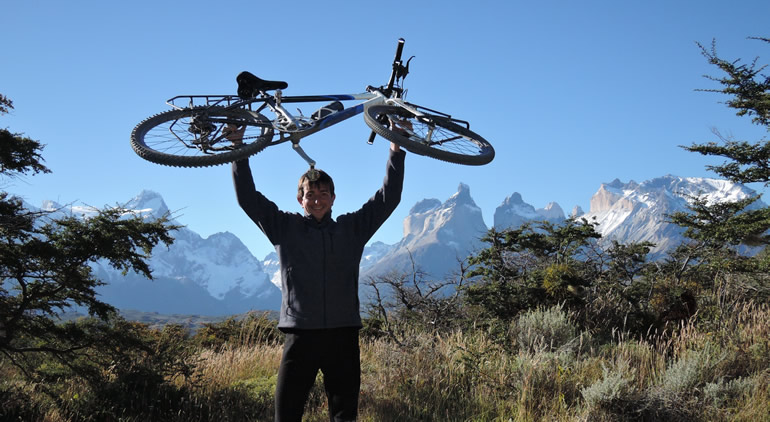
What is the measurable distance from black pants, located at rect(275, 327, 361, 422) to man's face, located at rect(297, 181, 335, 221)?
76 centimetres

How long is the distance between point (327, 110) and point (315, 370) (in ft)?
8.64

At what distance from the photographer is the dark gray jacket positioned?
2902mm

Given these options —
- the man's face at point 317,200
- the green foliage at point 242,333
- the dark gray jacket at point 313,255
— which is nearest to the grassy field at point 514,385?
the green foliage at point 242,333

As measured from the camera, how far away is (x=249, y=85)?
470 cm

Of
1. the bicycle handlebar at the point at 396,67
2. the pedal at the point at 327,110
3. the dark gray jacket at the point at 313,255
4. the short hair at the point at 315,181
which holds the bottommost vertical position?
the dark gray jacket at the point at 313,255

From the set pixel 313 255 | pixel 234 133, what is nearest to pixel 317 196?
pixel 313 255

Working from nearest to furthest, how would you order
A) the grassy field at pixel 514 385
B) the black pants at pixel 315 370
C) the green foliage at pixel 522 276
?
1. the black pants at pixel 315 370
2. the grassy field at pixel 514 385
3. the green foliage at pixel 522 276

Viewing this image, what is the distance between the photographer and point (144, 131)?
4.16 meters

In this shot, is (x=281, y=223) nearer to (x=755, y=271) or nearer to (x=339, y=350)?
(x=339, y=350)

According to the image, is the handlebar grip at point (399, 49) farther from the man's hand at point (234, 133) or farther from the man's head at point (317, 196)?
the man's head at point (317, 196)

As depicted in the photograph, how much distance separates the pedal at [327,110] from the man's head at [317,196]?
157 centimetres

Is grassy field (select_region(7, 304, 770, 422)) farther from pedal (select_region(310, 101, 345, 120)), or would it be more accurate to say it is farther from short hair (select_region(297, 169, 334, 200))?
pedal (select_region(310, 101, 345, 120))

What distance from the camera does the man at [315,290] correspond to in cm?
286

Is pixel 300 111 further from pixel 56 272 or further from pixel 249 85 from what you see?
pixel 56 272
